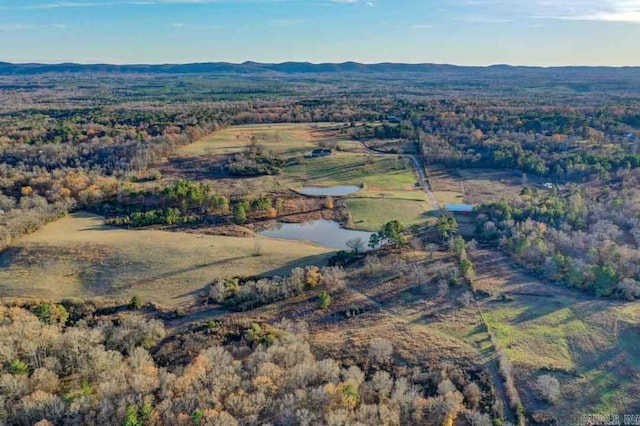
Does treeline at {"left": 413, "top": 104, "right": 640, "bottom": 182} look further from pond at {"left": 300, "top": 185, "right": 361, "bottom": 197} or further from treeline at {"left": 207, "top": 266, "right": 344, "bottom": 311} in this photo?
treeline at {"left": 207, "top": 266, "right": 344, "bottom": 311}

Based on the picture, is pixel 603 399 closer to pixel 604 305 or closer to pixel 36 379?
pixel 604 305

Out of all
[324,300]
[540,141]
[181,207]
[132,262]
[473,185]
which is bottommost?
[324,300]

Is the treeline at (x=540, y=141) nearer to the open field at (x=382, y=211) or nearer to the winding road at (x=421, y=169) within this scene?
the winding road at (x=421, y=169)

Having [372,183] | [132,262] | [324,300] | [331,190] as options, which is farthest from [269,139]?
[324,300]

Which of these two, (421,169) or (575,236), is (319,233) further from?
(421,169)

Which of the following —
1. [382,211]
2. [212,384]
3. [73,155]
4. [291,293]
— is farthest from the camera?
[73,155]
